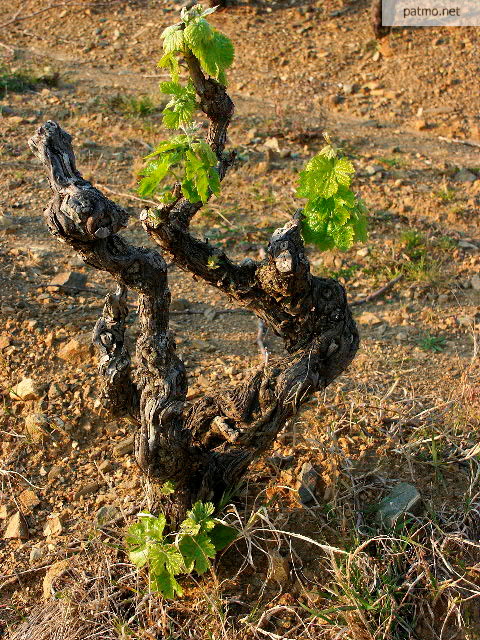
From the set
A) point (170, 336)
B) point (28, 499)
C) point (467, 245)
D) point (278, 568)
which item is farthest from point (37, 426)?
point (467, 245)

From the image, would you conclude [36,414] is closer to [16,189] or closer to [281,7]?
[16,189]

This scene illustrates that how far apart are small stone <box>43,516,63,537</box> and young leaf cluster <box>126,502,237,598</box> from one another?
0.50 metres

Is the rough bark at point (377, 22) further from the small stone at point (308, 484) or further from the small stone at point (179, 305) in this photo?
the small stone at point (308, 484)

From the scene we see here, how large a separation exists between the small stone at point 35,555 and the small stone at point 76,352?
1087 millimetres

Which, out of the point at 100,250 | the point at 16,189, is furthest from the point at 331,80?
the point at 100,250

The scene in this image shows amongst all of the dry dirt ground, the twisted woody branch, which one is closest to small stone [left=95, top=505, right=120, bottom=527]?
the dry dirt ground

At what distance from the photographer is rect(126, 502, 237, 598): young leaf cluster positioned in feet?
8.97

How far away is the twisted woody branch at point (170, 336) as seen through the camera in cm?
234

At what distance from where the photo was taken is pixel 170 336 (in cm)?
267

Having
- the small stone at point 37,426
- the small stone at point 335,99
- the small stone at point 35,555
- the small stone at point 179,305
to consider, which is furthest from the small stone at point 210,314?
the small stone at point 335,99

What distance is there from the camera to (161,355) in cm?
263

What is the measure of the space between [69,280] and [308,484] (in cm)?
206

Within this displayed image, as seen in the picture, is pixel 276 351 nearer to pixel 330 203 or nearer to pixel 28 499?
pixel 28 499

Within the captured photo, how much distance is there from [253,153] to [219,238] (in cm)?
136
